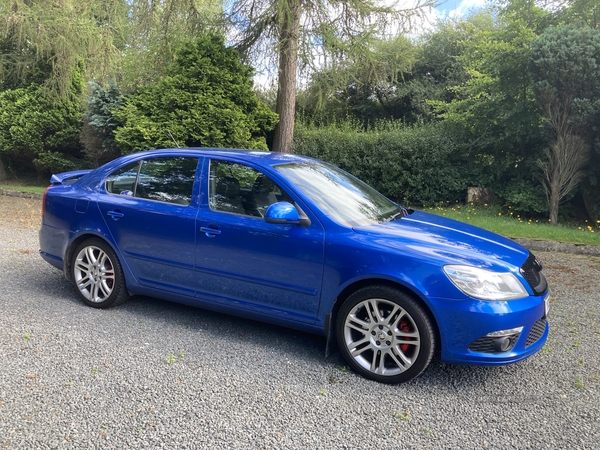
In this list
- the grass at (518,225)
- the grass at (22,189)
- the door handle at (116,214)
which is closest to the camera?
the door handle at (116,214)

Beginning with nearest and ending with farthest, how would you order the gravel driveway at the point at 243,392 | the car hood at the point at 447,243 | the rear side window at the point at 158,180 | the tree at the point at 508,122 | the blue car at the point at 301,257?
the gravel driveway at the point at 243,392
the blue car at the point at 301,257
the car hood at the point at 447,243
the rear side window at the point at 158,180
the tree at the point at 508,122

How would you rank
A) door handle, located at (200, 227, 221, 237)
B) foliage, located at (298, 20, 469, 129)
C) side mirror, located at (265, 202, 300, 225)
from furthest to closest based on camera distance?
foliage, located at (298, 20, 469, 129) < door handle, located at (200, 227, 221, 237) < side mirror, located at (265, 202, 300, 225)

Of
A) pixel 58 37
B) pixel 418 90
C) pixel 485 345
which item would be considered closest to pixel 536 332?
pixel 485 345

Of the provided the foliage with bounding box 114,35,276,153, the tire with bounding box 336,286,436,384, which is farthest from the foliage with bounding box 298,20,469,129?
the tire with bounding box 336,286,436,384

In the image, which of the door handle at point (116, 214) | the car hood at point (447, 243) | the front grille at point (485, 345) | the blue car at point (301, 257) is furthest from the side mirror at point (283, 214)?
the door handle at point (116, 214)

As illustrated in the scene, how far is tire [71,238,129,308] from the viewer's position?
4699 millimetres

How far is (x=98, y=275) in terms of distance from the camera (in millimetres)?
4781

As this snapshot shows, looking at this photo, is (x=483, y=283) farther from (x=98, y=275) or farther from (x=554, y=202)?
(x=554, y=202)

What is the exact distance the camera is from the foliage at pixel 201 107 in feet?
39.9

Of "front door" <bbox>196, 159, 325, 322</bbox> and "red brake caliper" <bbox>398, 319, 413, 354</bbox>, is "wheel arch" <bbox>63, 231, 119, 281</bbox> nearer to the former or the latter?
"front door" <bbox>196, 159, 325, 322</bbox>

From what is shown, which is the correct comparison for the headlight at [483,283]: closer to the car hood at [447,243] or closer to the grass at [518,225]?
the car hood at [447,243]

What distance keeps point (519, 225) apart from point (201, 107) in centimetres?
783

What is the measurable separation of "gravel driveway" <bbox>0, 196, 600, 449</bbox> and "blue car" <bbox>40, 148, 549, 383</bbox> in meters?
0.27

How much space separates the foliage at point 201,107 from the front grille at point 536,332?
9.61 meters
